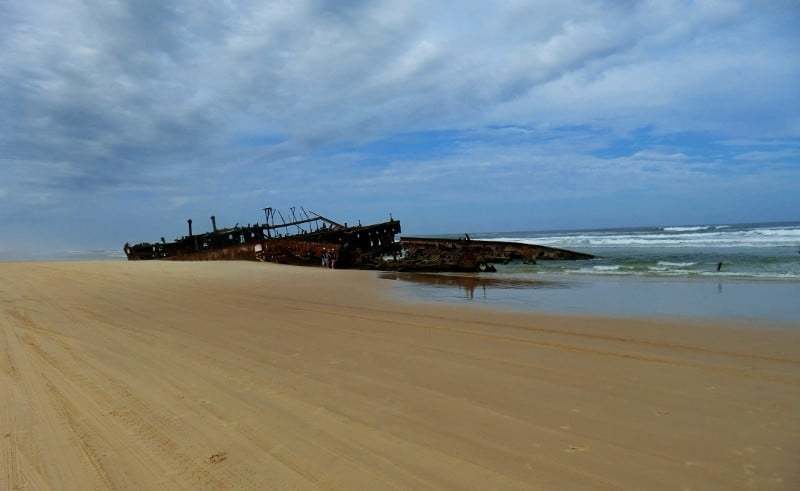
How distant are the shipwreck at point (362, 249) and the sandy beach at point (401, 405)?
12.2 m

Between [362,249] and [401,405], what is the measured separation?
1857 centimetres

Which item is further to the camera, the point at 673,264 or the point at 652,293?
the point at 673,264

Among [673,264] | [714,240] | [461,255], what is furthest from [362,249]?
[714,240]

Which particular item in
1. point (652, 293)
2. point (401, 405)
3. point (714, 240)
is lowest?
point (652, 293)

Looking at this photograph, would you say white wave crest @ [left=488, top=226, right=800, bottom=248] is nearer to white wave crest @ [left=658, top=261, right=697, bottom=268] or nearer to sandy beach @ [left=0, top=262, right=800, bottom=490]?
white wave crest @ [left=658, top=261, right=697, bottom=268]

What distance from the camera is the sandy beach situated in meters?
2.73

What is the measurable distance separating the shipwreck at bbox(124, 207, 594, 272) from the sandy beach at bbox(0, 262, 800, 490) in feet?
40.1

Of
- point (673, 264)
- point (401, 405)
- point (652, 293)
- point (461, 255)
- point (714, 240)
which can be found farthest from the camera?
point (714, 240)

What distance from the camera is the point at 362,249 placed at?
22188mm

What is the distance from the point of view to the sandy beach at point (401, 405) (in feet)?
8.96

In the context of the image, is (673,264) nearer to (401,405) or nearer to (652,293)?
(652,293)

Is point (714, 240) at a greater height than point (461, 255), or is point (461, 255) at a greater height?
point (461, 255)

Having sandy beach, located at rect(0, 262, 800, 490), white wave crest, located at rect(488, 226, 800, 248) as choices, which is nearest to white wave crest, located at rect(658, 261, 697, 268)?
sandy beach, located at rect(0, 262, 800, 490)

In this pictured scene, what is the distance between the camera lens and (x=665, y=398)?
3.78m
